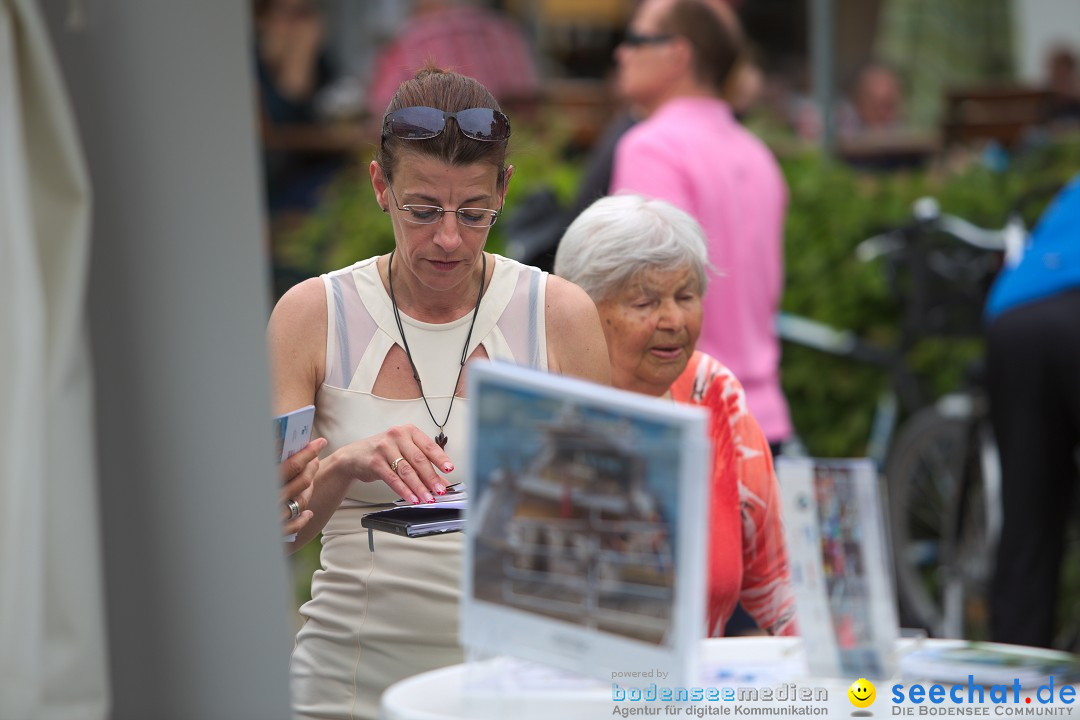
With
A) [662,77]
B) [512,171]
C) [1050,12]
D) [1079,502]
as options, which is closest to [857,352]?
[1079,502]

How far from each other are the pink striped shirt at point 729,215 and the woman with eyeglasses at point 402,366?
3.84 ft

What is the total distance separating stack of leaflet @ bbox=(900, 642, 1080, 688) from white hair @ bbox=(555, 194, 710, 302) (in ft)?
2.05

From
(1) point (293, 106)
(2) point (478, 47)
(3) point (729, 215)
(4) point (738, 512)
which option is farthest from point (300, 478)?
(1) point (293, 106)

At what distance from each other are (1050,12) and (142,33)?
7.92m

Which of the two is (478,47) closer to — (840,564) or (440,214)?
(440,214)

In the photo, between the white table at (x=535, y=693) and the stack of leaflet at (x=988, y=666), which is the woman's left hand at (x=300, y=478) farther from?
the stack of leaflet at (x=988, y=666)

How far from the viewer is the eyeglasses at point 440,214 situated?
176 cm

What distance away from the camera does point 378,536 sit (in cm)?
178

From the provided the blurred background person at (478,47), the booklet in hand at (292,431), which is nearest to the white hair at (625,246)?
the booklet in hand at (292,431)

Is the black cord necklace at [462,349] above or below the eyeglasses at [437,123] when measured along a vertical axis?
below

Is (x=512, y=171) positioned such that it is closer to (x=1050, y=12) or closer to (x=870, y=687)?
(x=870, y=687)

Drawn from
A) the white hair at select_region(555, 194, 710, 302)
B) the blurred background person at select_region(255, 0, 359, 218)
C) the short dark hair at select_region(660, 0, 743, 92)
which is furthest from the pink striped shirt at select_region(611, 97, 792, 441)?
the blurred background person at select_region(255, 0, 359, 218)

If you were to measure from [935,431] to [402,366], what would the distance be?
3.21 meters

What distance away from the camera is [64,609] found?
1618 millimetres
